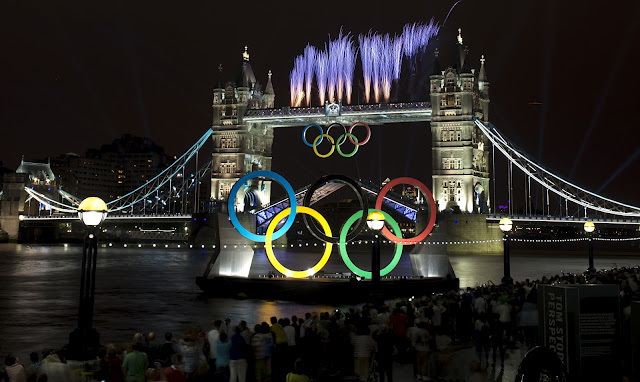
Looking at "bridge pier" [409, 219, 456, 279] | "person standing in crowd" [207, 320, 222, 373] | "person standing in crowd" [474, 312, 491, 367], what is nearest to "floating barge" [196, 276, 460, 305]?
"bridge pier" [409, 219, 456, 279]

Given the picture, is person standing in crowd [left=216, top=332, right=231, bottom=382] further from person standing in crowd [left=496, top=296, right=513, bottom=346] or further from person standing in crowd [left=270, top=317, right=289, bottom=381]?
person standing in crowd [left=496, top=296, right=513, bottom=346]

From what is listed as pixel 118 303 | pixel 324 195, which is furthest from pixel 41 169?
pixel 118 303

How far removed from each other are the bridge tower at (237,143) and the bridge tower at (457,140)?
2204 centimetres

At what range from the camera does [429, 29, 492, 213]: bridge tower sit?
73.4 metres

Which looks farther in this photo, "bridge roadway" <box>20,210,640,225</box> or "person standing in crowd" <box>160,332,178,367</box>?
"bridge roadway" <box>20,210,640,225</box>

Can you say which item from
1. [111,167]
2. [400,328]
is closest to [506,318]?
[400,328]

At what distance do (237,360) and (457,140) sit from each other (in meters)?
66.6

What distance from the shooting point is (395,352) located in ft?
42.0

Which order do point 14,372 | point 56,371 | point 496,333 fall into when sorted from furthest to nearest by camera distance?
point 496,333
point 56,371
point 14,372

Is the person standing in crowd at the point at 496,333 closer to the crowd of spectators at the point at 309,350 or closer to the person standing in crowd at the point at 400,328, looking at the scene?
the crowd of spectators at the point at 309,350

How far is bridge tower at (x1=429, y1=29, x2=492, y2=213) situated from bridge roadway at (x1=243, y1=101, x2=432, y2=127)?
6.81ft

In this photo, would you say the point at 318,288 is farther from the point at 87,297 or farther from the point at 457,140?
the point at 457,140

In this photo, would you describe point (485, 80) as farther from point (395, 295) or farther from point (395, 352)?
point (395, 352)

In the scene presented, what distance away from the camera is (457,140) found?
74.4 meters
